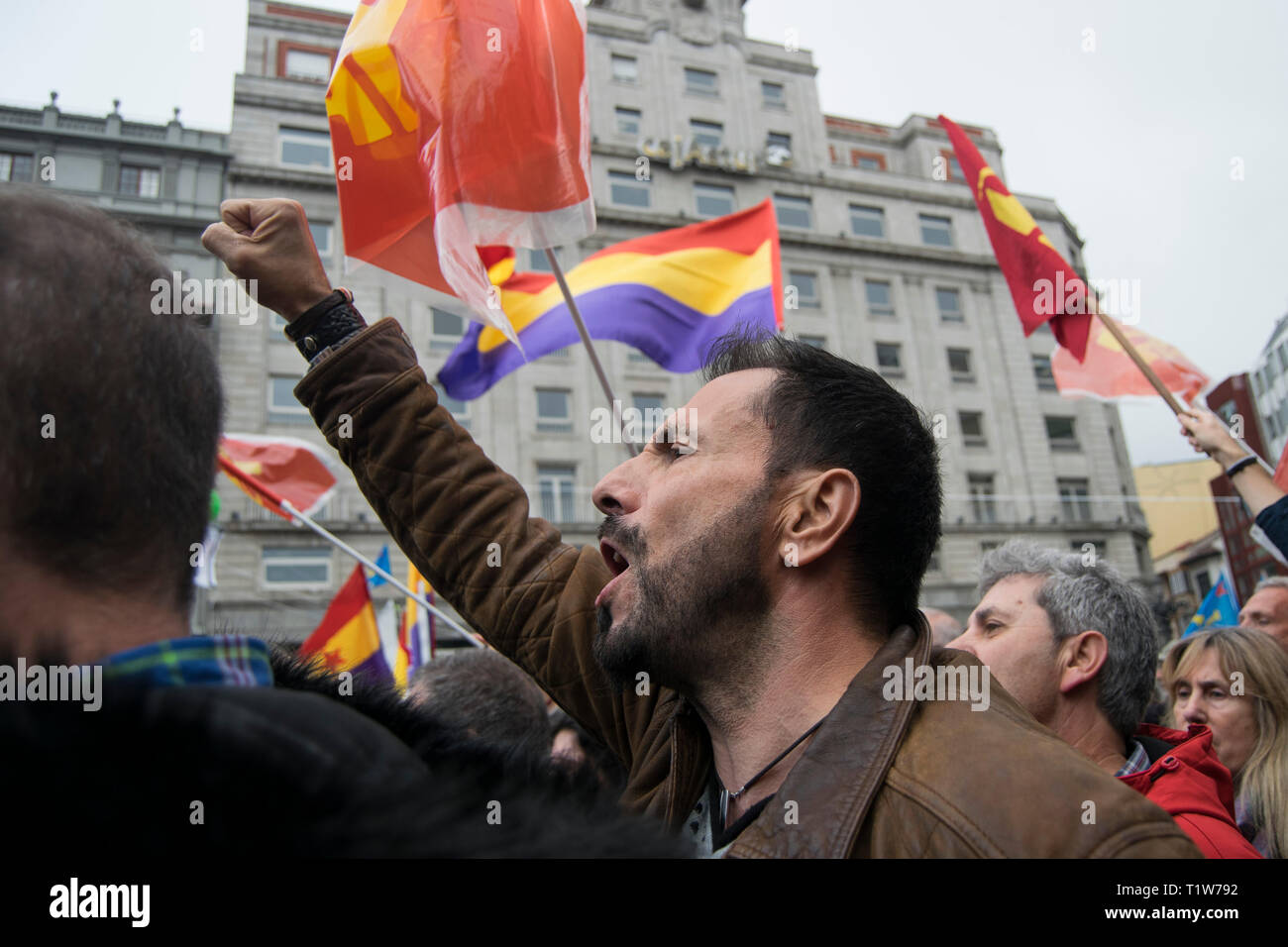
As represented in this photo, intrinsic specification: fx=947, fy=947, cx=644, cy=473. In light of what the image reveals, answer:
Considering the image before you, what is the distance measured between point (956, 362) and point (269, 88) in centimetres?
2425

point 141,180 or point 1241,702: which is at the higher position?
point 141,180

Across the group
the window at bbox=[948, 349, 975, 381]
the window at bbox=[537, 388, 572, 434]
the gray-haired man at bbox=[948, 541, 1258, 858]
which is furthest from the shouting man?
the window at bbox=[948, 349, 975, 381]

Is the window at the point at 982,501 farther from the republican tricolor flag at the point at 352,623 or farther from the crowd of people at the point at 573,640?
the crowd of people at the point at 573,640

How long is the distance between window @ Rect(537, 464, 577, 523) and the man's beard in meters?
24.5

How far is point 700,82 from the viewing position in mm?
Answer: 34719

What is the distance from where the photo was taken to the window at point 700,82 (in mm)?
34406

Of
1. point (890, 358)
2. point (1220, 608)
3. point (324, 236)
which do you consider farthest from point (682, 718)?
point (890, 358)

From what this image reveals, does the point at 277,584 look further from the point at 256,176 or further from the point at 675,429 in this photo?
the point at 675,429

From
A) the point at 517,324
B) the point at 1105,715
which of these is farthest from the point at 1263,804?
the point at 517,324

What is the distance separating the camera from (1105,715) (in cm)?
307

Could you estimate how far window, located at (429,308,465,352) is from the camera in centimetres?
2703

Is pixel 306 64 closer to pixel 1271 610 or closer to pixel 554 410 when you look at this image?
pixel 554 410

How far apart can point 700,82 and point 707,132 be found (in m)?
2.13

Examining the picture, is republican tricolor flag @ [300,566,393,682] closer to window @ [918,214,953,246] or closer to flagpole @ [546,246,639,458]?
flagpole @ [546,246,639,458]
